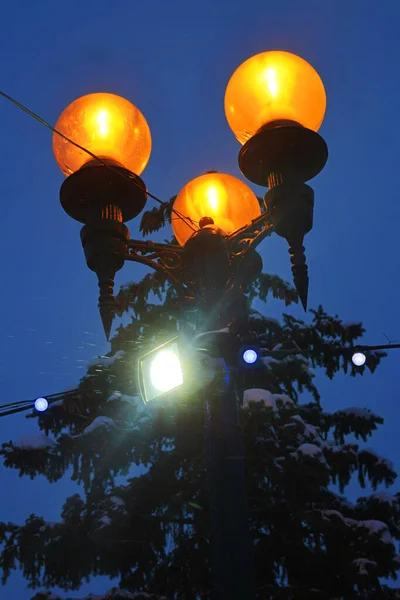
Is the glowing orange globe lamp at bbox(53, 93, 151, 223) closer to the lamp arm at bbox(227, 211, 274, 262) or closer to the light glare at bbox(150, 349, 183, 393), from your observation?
the lamp arm at bbox(227, 211, 274, 262)

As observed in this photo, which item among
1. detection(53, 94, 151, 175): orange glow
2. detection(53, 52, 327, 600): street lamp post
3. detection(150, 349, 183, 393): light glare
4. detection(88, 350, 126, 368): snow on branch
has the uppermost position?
detection(88, 350, 126, 368): snow on branch

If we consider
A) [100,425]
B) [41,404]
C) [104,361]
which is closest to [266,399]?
[100,425]

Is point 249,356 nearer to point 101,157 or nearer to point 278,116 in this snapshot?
point 278,116

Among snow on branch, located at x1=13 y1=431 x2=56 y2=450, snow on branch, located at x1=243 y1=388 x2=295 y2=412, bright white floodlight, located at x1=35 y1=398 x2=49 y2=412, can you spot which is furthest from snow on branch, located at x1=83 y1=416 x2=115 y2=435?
bright white floodlight, located at x1=35 y1=398 x2=49 y2=412

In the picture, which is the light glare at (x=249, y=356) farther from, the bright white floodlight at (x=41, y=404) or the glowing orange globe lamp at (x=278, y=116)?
the bright white floodlight at (x=41, y=404)

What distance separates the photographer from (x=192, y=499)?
9.41m

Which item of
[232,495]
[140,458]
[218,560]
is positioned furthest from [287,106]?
[140,458]

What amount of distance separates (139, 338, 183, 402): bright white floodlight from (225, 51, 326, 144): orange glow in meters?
1.55

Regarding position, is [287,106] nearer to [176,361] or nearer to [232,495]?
[176,361]

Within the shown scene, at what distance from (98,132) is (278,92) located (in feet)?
4.10

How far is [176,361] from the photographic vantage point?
359 centimetres

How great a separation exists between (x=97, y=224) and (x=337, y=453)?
7408mm

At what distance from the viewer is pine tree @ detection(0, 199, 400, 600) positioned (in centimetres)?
870

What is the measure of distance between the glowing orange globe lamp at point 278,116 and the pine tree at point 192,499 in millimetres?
5054
